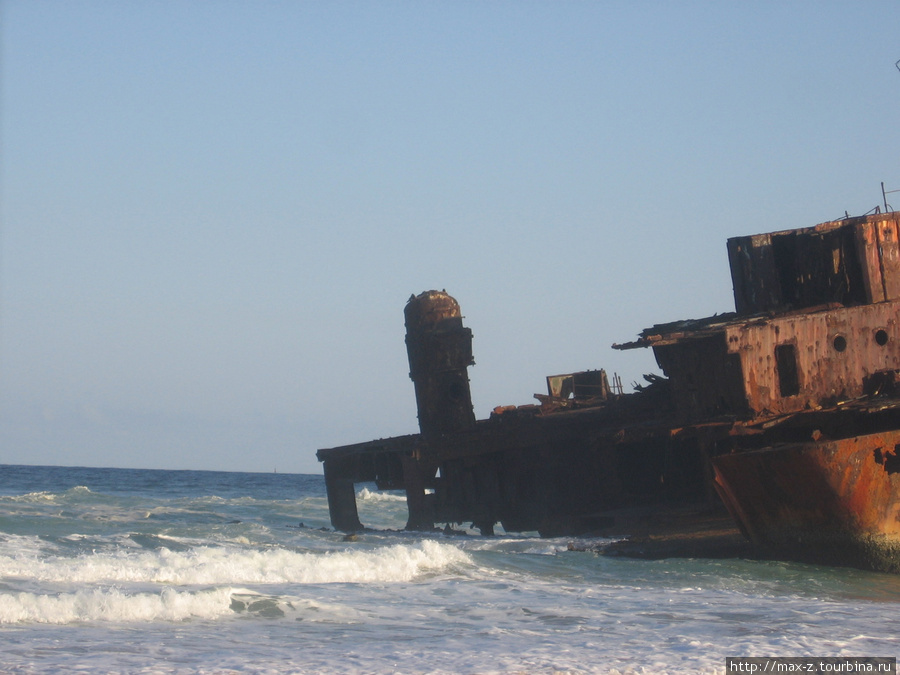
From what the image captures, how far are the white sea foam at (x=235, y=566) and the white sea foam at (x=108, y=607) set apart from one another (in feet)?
7.42

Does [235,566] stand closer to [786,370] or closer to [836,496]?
[836,496]

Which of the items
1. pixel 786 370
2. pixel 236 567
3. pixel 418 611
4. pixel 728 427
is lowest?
pixel 418 611

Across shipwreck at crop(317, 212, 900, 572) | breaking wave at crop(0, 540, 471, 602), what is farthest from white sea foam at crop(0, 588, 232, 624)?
shipwreck at crop(317, 212, 900, 572)

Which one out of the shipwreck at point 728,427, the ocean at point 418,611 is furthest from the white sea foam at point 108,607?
the shipwreck at point 728,427

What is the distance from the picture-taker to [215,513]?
36.0 meters

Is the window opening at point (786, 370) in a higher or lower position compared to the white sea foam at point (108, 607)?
higher

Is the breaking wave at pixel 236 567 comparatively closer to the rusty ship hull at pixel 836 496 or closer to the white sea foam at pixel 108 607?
the white sea foam at pixel 108 607

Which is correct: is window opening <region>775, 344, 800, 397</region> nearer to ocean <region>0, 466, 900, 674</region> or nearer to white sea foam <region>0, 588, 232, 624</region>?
ocean <region>0, 466, 900, 674</region>

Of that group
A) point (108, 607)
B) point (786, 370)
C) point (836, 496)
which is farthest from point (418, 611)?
point (786, 370)

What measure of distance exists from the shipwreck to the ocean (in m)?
1.22

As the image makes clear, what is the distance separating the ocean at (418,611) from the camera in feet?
34.4

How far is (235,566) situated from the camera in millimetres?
16938

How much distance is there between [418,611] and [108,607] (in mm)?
4025

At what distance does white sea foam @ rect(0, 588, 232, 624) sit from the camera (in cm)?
1263
